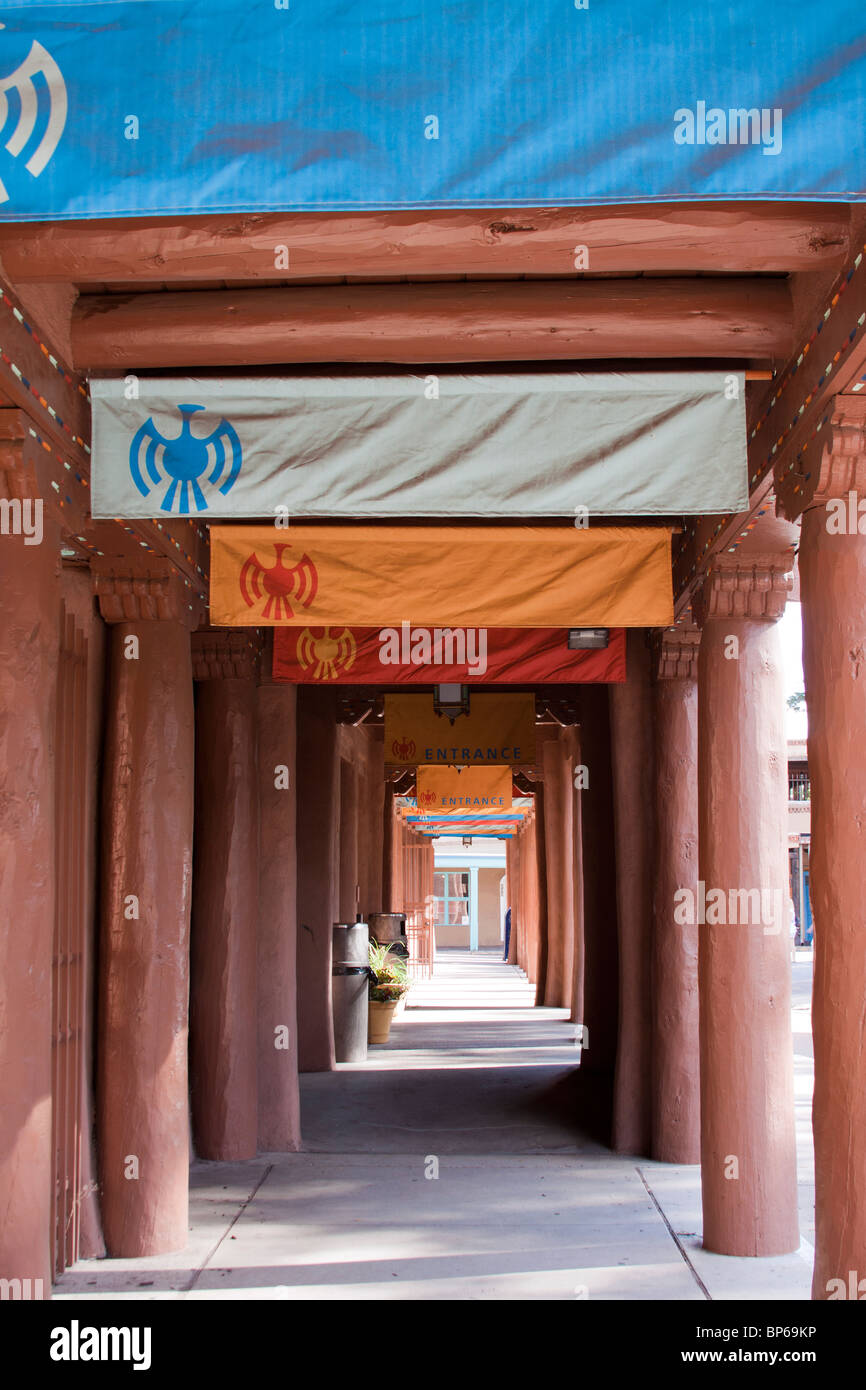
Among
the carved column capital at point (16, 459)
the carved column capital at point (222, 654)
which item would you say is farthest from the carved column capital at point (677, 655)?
the carved column capital at point (16, 459)

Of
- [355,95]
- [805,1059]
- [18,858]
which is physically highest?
[355,95]

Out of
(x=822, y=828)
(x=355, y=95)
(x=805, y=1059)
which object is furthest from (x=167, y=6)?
(x=805, y=1059)

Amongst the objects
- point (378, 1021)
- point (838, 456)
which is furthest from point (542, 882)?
point (838, 456)

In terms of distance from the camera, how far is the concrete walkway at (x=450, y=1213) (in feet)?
21.0

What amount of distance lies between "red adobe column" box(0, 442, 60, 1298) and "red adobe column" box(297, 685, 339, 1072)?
8.33m

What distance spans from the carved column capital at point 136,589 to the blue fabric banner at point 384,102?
3.05 metres

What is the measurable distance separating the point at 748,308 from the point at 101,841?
15.1 ft

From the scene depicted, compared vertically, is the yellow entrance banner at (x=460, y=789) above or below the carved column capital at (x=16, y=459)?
below

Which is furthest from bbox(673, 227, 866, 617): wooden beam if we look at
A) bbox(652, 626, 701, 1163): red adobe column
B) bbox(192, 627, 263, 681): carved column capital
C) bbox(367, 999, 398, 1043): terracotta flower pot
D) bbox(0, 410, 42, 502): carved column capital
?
bbox(367, 999, 398, 1043): terracotta flower pot

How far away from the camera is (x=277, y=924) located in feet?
33.0

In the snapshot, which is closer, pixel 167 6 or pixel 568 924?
pixel 167 6

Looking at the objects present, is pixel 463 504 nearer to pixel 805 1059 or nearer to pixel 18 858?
pixel 18 858

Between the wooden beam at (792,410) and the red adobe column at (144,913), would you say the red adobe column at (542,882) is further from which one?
the red adobe column at (144,913)

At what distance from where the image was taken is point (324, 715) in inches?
548
